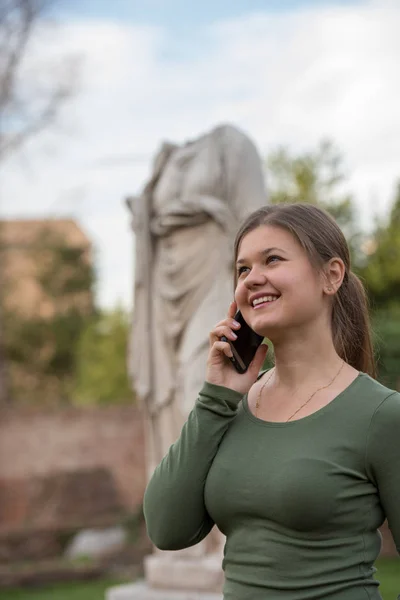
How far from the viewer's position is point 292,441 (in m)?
1.96

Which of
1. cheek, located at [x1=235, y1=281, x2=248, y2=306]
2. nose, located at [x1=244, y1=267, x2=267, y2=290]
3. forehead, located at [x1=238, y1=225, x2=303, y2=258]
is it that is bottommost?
cheek, located at [x1=235, y1=281, x2=248, y2=306]

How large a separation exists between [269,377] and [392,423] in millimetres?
372

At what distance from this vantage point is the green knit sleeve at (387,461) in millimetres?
1895

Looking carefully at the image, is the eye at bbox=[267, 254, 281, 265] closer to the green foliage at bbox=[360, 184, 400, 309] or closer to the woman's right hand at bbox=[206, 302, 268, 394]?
the woman's right hand at bbox=[206, 302, 268, 394]

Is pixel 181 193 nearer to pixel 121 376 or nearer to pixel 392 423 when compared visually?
pixel 392 423

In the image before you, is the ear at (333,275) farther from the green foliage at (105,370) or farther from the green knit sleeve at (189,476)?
the green foliage at (105,370)

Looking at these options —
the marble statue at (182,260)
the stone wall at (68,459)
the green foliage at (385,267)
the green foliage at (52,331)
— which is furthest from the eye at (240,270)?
the green foliage at (52,331)

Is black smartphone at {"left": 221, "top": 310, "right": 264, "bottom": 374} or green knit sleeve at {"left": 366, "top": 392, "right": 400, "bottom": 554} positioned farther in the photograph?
black smartphone at {"left": 221, "top": 310, "right": 264, "bottom": 374}

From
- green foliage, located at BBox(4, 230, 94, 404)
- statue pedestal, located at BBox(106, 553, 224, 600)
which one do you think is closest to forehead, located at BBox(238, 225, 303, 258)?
statue pedestal, located at BBox(106, 553, 224, 600)

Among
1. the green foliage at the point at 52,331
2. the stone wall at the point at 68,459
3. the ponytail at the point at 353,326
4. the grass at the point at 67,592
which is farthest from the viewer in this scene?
the green foliage at the point at 52,331

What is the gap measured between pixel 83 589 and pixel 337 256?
911 centimetres

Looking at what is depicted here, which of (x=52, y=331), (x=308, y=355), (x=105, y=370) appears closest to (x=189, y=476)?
(x=308, y=355)

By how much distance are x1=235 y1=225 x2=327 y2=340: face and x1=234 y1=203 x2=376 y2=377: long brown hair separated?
23 mm

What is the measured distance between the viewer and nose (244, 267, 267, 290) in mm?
2064
